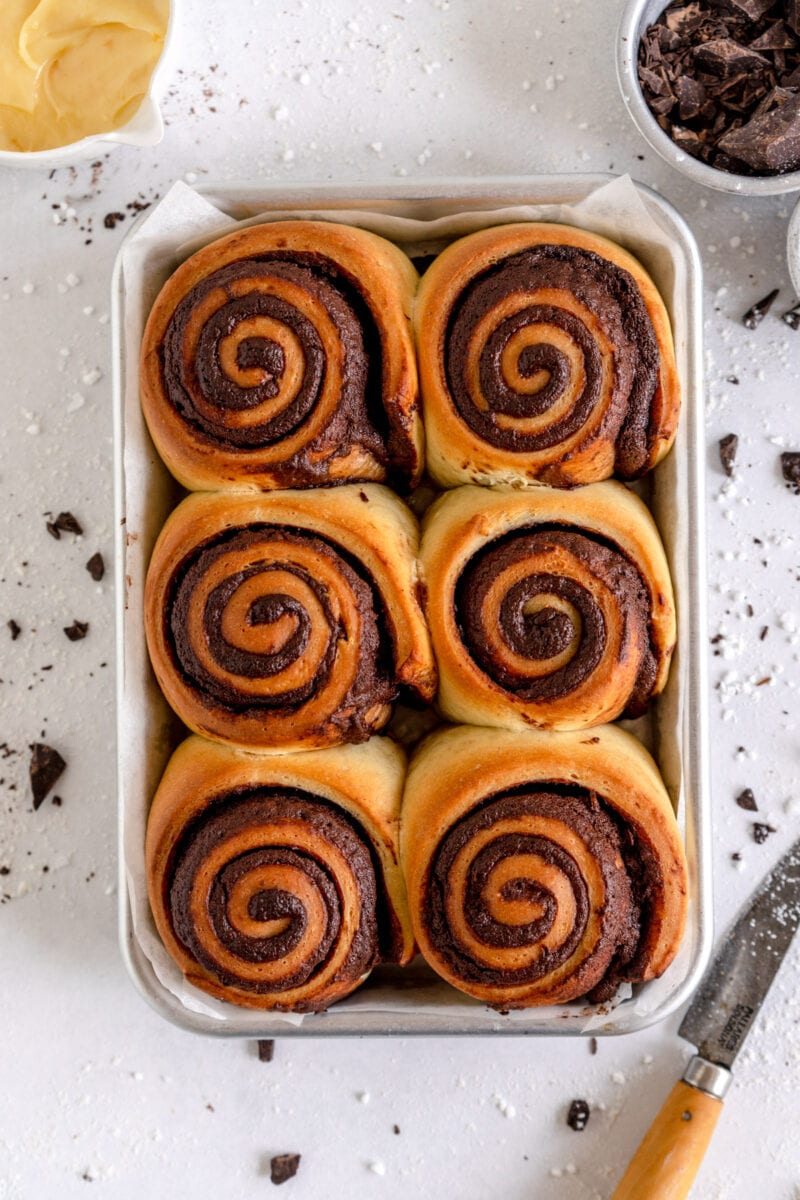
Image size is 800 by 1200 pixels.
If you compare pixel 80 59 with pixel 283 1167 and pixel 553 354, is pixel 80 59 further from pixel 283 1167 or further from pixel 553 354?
pixel 283 1167

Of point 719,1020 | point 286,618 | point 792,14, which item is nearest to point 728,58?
point 792,14

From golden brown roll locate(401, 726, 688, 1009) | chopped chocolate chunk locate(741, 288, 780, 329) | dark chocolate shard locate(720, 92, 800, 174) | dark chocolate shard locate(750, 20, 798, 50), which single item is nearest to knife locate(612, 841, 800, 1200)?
golden brown roll locate(401, 726, 688, 1009)

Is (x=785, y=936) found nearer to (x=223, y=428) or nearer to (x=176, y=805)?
(x=176, y=805)

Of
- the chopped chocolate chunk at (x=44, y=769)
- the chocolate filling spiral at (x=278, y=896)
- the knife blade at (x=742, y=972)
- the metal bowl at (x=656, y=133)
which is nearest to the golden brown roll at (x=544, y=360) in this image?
the metal bowl at (x=656, y=133)

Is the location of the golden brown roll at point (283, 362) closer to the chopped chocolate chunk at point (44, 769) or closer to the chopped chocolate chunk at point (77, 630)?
the chopped chocolate chunk at point (77, 630)

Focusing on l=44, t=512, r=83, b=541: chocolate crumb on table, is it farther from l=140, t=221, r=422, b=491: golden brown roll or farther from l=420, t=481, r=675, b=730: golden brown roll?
l=420, t=481, r=675, b=730: golden brown roll

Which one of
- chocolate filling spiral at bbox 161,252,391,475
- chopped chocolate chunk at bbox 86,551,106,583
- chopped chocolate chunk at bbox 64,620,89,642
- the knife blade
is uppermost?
chocolate filling spiral at bbox 161,252,391,475

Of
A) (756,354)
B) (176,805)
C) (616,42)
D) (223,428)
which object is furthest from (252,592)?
(616,42)
